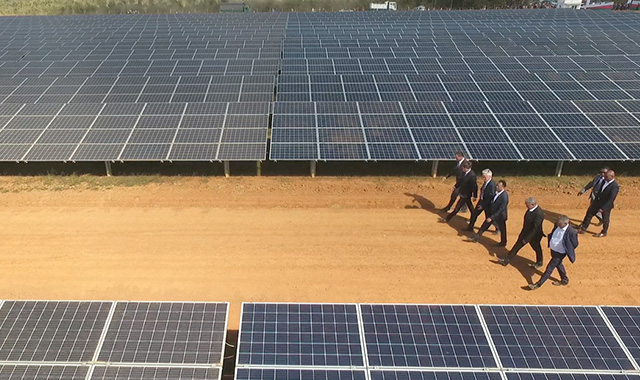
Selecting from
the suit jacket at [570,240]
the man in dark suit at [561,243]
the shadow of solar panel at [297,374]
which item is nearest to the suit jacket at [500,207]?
the man in dark suit at [561,243]

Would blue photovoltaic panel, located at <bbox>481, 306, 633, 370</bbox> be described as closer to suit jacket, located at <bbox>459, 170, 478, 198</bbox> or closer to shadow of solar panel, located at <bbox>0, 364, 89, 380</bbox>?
suit jacket, located at <bbox>459, 170, 478, 198</bbox>

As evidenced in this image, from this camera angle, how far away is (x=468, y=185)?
1206 centimetres

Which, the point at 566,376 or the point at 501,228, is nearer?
the point at 566,376

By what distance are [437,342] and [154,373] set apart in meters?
4.98

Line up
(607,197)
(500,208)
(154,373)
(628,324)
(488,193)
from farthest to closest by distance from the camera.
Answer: (607,197), (488,193), (500,208), (628,324), (154,373)

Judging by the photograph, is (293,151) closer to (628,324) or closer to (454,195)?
(454,195)

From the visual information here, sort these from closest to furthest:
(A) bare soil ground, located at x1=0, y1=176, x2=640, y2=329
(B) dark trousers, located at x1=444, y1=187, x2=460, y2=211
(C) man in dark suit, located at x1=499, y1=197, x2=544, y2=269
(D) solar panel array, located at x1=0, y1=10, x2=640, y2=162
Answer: (C) man in dark suit, located at x1=499, y1=197, x2=544, y2=269
(A) bare soil ground, located at x1=0, y1=176, x2=640, y2=329
(B) dark trousers, located at x1=444, y1=187, x2=460, y2=211
(D) solar panel array, located at x1=0, y1=10, x2=640, y2=162

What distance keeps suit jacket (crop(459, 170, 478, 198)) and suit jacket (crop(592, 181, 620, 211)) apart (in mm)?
3337

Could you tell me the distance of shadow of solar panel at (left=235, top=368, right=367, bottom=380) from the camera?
269 inches

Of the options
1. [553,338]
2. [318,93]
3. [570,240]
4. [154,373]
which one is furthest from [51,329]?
[318,93]

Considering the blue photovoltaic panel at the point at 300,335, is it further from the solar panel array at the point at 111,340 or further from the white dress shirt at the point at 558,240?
the white dress shirt at the point at 558,240

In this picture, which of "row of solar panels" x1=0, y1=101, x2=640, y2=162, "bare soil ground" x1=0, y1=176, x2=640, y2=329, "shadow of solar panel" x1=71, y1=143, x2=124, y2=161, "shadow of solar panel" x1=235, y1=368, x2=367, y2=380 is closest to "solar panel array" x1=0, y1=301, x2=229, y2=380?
"shadow of solar panel" x1=235, y1=368, x2=367, y2=380

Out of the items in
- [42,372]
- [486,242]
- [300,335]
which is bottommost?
[486,242]

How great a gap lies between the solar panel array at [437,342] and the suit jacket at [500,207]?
343cm
